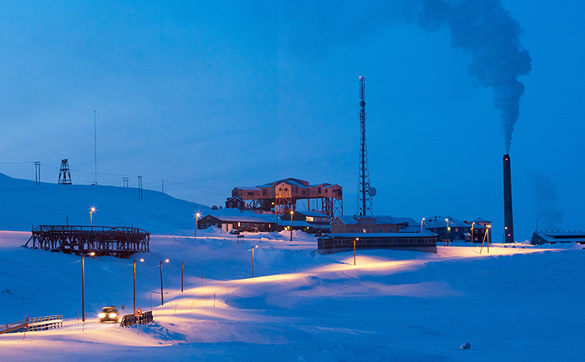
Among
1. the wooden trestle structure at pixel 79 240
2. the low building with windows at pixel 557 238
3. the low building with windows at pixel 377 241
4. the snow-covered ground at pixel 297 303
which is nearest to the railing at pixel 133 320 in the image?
the snow-covered ground at pixel 297 303

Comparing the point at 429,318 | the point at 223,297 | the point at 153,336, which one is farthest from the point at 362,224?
the point at 153,336

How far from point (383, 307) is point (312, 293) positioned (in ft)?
27.5

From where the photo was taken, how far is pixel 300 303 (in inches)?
1919

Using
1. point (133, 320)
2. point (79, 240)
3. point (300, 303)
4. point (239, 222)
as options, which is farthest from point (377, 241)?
point (133, 320)

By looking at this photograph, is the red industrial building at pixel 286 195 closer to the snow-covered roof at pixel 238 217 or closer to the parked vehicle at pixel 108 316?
the snow-covered roof at pixel 238 217

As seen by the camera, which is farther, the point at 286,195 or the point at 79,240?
the point at 286,195

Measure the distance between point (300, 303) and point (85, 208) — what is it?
83.3 meters

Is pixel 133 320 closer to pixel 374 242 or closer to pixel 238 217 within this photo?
pixel 374 242

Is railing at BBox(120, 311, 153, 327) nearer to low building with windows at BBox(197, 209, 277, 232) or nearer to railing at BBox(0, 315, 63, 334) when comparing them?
railing at BBox(0, 315, 63, 334)

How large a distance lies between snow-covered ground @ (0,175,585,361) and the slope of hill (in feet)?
37.6

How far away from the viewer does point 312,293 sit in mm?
52438

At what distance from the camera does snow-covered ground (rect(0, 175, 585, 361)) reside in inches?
964

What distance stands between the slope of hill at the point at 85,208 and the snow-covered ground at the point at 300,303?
1135 inches

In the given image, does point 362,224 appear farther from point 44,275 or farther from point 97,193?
point 97,193
